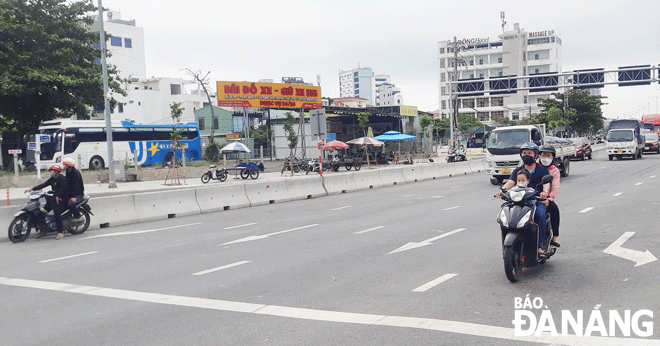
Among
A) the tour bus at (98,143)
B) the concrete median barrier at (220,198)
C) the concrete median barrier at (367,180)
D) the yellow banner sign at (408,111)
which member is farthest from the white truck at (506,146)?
the yellow banner sign at (408,111)

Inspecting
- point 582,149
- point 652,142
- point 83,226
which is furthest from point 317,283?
point 652,142

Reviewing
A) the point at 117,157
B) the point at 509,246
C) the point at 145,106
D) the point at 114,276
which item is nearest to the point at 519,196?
the point at 509,246

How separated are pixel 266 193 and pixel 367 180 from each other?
24.7 ft

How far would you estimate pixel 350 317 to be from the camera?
606 cm

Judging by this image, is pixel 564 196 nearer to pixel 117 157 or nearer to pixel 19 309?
pixel 19 309

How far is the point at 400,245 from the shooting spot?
34.8 feet

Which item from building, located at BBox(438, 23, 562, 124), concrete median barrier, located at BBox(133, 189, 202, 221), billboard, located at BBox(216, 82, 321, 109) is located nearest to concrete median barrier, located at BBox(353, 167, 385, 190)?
concrete median barrier, located at BBox(133, 189, 202, 221)

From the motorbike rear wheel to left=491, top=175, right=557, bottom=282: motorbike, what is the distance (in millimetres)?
10304

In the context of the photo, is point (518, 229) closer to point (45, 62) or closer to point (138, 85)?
point (45, 62)

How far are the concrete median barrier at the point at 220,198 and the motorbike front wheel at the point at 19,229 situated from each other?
19.3ft

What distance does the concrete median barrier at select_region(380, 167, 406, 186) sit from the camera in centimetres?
2895

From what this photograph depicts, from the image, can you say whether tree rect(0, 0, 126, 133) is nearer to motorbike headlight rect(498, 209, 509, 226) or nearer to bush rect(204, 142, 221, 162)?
bush rect(204, 142, 221, 162)

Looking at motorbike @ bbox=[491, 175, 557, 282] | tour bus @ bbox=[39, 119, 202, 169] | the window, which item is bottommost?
motorbike @ bbox=[491, 175, 557, 282]

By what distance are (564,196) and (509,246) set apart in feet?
40.7
